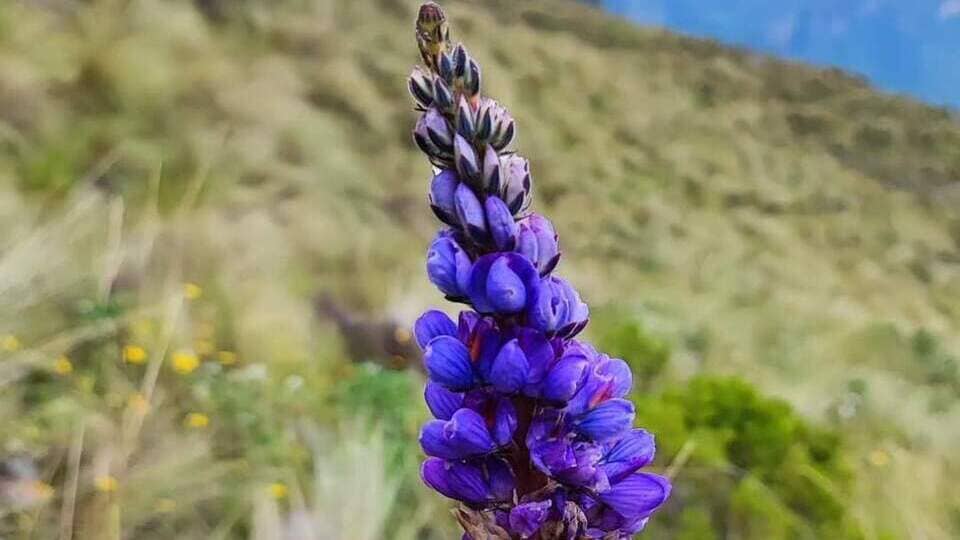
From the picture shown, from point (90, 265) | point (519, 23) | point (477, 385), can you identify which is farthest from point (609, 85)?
point (477, 385)

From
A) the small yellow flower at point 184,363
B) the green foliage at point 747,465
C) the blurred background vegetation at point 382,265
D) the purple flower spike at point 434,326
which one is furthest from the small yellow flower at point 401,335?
the purple flower spike at point 434,326

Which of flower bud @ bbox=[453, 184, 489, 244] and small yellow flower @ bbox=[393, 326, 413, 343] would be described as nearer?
flower bud @ bbox=[453, 184, 489, 244]

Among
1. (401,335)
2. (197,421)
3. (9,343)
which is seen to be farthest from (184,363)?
(401,335)

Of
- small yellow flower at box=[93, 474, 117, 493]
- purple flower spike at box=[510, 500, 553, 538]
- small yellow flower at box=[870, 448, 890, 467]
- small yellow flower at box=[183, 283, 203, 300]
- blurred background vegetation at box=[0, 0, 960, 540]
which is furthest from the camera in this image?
small yellow flower at box=[183, 283, 203, 300]

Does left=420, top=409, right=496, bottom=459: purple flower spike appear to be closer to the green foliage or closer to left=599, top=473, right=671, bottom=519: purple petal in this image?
left=599, top=473, right=671, bottom=519: purple petal

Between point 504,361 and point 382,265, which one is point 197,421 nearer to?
point 504,361

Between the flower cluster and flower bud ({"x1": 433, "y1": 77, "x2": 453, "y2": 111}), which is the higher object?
flower bud ({"x1": 433, "y1": 77, "x2": 453, "y2": 111})

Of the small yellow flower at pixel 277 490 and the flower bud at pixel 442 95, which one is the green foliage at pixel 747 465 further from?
the flower bud at pixel 442 95

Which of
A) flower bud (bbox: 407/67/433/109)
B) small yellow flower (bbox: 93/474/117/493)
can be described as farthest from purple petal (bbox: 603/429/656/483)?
small yellow flower (bbox: 93/474/117/493)

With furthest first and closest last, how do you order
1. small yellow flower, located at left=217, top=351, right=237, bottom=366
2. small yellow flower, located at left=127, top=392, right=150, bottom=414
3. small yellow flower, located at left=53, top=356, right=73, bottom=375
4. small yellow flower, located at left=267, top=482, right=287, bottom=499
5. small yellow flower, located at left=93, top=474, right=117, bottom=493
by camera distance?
small yellow flower, located at left=217, top=351, right=237, bottom=366
small yellow flower, located at left=53, top=356, right=73, bottom=375
small yellow flower, located at left=267, top=482, right=287, bottom=499
small yellow flower, located at left=127, top=392, right=150, bottom=414
small yellow flower, located at left=93, top=474, right=117, bottom=493
